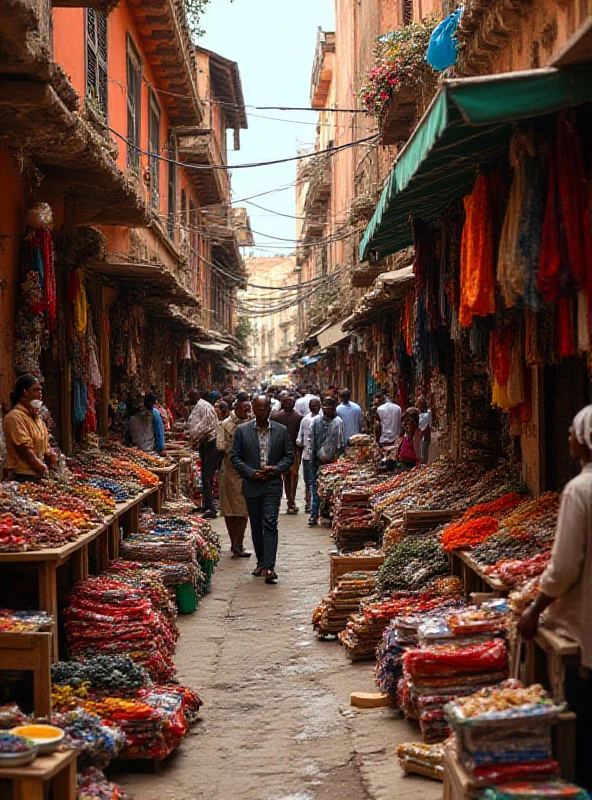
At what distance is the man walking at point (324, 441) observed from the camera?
16.5 metres

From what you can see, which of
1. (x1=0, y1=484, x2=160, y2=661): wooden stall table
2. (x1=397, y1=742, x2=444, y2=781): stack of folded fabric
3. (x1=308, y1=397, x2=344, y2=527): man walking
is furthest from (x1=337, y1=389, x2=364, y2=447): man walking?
(x1=397, y1=742, x2=444, y2=781): stack of folded fabric

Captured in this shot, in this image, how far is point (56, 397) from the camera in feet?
35.9

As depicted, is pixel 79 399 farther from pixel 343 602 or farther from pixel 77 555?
pixel 343 602

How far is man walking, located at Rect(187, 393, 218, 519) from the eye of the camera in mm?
16359

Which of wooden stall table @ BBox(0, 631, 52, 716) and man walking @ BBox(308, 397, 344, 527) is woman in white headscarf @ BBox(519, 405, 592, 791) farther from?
man walking @ BBox(308, 397, 344, 527)

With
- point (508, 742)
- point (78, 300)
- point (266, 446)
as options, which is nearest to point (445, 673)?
point (508, 742)

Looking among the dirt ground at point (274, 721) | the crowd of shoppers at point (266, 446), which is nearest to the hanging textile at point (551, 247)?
the dirt ground at point (274, 721)

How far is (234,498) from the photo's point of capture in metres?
13.1

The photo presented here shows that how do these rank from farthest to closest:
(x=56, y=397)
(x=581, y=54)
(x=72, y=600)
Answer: (x=56, y=397) < (x=72, y=600) < (x=581, y=54)

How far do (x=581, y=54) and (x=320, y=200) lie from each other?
1499 inches

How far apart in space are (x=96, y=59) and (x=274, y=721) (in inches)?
397

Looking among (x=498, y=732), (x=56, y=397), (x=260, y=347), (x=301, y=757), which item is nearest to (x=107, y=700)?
(x=301, y=757)

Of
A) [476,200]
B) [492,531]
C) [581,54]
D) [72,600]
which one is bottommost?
[72,600]

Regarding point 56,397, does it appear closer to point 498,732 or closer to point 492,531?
point 492,531
